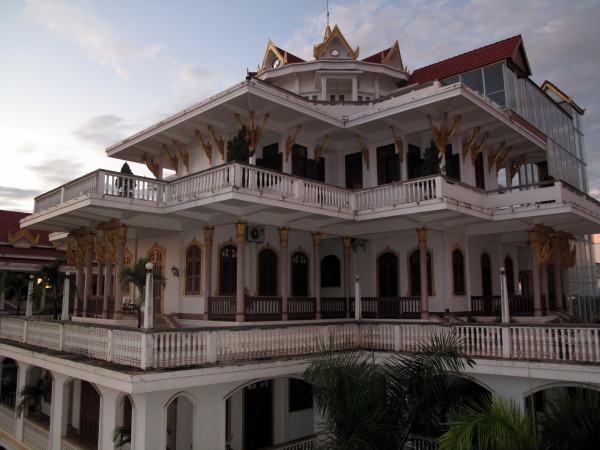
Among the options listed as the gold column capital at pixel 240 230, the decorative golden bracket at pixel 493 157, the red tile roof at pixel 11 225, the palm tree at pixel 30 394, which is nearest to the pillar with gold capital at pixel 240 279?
the gold column capital at pixel 240 230

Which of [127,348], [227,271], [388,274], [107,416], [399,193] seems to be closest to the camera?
[127,348]

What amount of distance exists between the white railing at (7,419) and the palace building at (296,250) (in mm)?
121

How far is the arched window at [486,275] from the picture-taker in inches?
800

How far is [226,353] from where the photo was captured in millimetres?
11594

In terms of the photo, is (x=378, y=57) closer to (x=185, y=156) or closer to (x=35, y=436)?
(x=185, y=156)

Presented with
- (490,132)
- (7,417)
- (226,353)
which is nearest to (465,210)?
(490,132)

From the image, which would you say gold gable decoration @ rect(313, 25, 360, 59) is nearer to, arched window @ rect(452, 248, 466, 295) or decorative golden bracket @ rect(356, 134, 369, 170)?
decorative golden bracket @ rect(356, 134, 369, 170)

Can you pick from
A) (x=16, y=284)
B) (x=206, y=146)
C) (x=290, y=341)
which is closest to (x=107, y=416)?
(x=290, y=341)

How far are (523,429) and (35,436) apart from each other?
15.7 meters

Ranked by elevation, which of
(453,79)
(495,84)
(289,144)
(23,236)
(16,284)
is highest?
(453,79)

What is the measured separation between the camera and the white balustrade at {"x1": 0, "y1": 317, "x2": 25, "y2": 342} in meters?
17.5

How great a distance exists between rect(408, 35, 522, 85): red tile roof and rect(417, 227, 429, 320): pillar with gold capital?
8.72 m

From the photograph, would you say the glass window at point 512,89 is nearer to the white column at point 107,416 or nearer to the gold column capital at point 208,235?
the gold column capital at point 208,235

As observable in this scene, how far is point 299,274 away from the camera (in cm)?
1966
